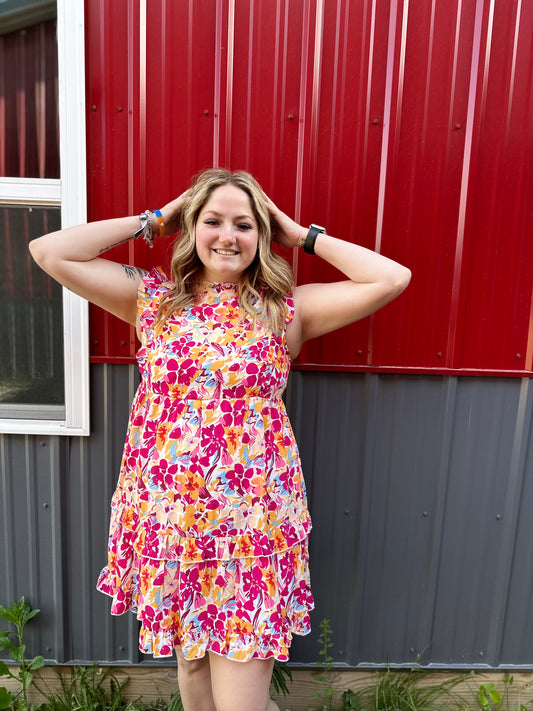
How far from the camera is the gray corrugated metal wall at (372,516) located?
2.04 meters

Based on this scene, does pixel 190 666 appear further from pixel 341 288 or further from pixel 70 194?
pixel 70 194

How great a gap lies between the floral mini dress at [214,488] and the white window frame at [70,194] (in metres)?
0.54

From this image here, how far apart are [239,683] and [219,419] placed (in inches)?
33.6

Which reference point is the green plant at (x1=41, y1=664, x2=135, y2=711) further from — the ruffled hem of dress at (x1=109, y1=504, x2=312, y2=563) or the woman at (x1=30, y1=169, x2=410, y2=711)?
the ruffled hem of dress at (x1=109, y1=504, x2=312, y2=563)

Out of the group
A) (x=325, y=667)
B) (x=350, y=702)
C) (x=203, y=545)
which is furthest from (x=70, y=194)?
(x=350, y=702)

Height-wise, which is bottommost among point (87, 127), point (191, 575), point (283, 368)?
point (191, 575)

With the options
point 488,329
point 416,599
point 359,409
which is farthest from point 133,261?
point 416,599

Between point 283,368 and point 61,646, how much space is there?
1705 mm

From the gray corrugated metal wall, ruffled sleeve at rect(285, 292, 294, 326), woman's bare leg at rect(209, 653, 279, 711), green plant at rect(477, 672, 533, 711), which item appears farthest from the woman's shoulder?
green plant at rect(477, 672, 533, 711)

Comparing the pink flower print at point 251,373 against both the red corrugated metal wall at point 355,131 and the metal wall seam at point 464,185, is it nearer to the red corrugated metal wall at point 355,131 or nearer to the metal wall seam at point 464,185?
the red corrugated metal wall at point 355,131

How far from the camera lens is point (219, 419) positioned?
1.46m

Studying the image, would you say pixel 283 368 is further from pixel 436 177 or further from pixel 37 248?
pixel 436 177

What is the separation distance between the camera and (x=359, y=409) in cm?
205

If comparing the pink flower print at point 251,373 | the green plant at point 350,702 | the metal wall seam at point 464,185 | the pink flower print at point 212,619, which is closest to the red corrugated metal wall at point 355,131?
the metal wall seam at point 464,185
